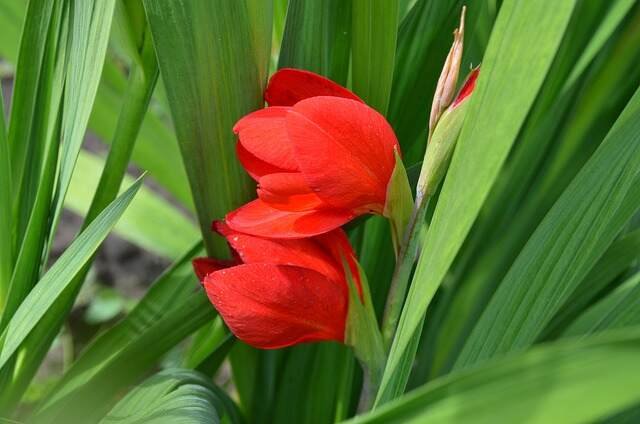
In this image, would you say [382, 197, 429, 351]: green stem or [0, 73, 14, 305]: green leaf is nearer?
[382, 197, 429, 351]: green stem

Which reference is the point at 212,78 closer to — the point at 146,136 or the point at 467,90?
the point at 467,90

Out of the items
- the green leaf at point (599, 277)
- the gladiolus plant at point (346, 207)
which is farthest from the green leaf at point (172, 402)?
the green leaf at point (599, 277)

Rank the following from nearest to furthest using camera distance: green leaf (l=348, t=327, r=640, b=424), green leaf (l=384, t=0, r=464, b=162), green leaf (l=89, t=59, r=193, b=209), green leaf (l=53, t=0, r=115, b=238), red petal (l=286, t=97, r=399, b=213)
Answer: green leaf (l=348, t=327, r=640, b=424) → red petal (l=286, t=97, r=399, b=213) → green leaf (l=53, t=0, r=115, b=238) → green leaf (l=384, t=0, r=464, b=162) → green leaf (l=89, t=59, r=193, b=209)

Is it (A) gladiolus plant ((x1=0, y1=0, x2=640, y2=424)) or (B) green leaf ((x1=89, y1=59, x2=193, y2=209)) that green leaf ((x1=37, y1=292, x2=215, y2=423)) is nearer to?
(A) gladiolus plant ((x1=0, y1=0, x2=640, y2=424))

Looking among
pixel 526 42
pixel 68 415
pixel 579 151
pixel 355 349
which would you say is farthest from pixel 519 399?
pixel 579 151

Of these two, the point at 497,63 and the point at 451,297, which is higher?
the point at 497,63

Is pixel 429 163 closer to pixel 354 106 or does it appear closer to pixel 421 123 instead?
pixel 354 106

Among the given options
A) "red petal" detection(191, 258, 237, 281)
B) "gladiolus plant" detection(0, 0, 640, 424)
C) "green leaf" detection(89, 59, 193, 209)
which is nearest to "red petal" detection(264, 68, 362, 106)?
"gladiolus plant" detection(0, 0, 640, 424)
